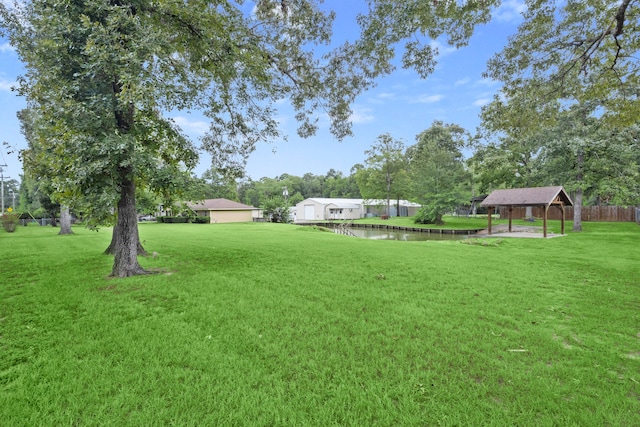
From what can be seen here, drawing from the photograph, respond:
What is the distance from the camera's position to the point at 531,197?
17422 millimetres

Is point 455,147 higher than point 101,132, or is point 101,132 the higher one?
point 455,147

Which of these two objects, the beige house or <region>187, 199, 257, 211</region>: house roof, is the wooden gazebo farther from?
the beige house

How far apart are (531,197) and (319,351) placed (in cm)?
1906

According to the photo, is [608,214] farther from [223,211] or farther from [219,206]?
[219,206]

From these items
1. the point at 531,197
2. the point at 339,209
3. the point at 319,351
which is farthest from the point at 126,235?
the point at 339,209

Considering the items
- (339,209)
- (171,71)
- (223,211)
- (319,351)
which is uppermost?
(171,71)

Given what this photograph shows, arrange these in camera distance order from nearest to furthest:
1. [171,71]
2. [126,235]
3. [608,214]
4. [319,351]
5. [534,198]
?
[319,351] → [171,71] → [126,235] → [534,198] → [608,214]

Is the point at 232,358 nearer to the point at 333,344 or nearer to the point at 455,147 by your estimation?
the point at 333,344

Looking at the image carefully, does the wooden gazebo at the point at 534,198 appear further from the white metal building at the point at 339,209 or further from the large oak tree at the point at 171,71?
the white metal building at the point at 339,209

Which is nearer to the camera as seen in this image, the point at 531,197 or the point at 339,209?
the point at 531,197

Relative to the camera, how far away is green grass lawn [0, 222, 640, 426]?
2.25 metres

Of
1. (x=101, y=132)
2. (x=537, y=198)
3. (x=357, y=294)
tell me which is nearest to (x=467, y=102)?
(x=537, y=198)

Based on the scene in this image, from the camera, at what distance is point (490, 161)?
24688 mm

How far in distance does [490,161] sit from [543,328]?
80.1ft
